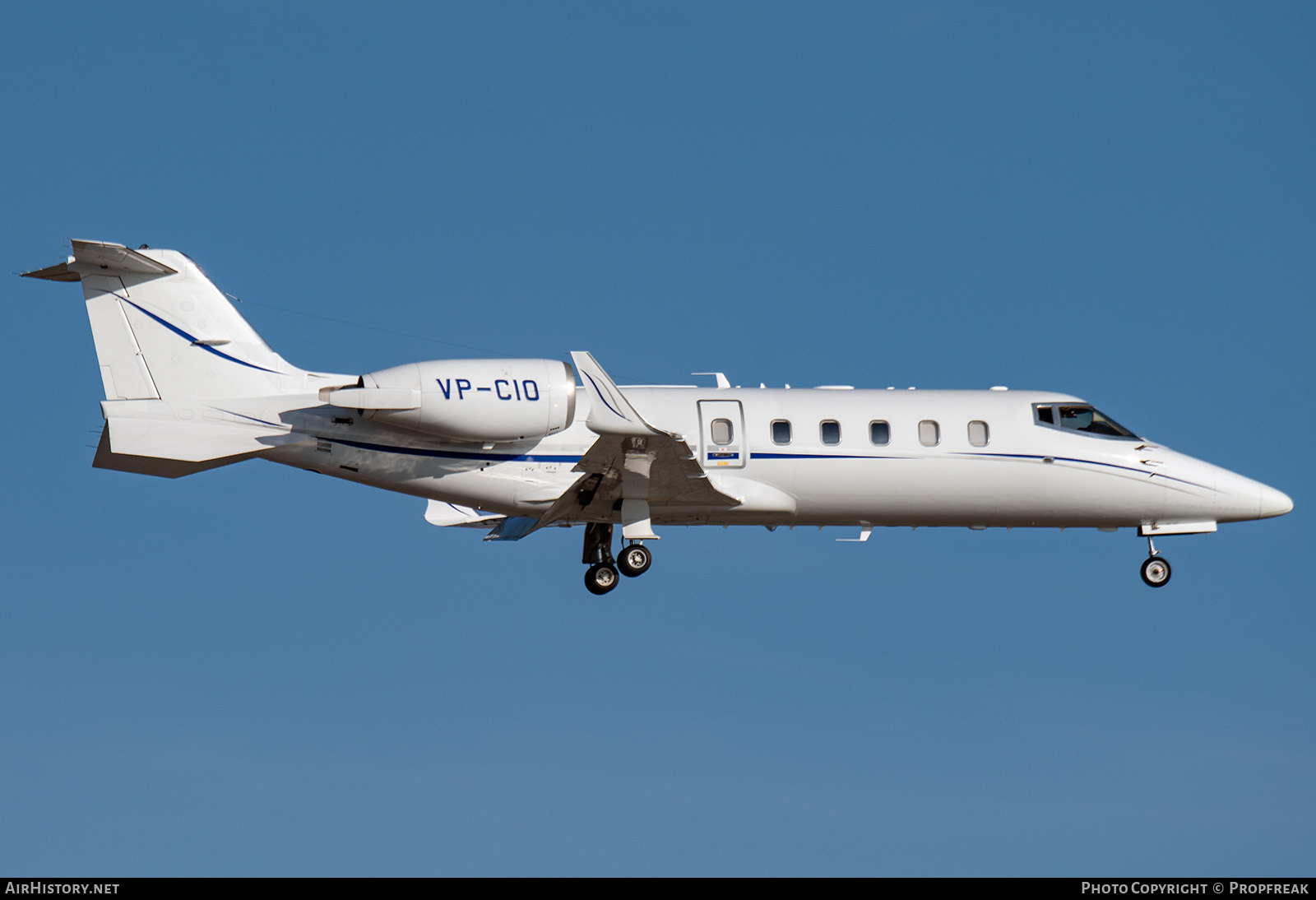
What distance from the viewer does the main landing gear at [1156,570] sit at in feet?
85.0

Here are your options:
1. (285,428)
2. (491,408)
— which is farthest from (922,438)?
(285,428)

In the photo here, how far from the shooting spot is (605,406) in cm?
2103

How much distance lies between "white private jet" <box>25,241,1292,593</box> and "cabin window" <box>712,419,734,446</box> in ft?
0.09

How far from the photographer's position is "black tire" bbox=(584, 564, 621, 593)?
2353 centimetres

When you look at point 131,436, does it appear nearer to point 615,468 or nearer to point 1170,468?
point 615,468

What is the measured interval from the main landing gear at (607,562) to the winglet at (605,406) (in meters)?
2.66

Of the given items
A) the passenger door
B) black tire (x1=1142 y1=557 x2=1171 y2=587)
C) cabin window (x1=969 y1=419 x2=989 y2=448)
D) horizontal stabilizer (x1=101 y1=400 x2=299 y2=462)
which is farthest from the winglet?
black tire (x1=1142 y1=557 x2=1171 y2=587)

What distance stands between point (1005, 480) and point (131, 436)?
12.7m

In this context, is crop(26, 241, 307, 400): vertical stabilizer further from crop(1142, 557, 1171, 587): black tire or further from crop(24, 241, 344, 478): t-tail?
crop(1142, 557, 1171, 587): black tire

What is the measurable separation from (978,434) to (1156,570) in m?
3.88

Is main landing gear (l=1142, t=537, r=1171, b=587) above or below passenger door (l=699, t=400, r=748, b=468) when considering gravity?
below

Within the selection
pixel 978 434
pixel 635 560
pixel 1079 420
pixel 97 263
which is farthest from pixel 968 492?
pixel 97 263

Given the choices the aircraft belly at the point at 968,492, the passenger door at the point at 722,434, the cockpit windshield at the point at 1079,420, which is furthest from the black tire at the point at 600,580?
the cockpit windshield at the point at 1079,420

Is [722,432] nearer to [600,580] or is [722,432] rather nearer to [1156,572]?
[600,580]
